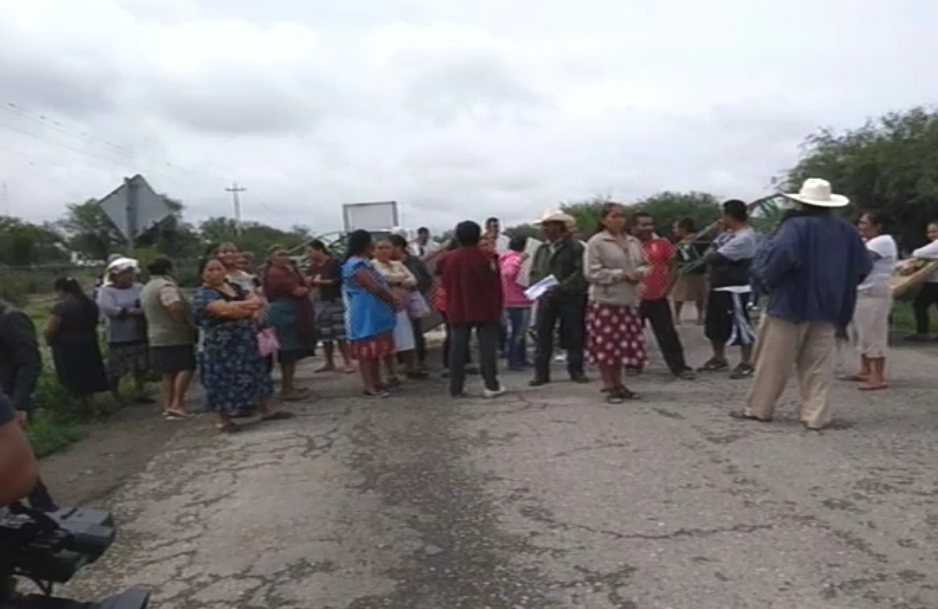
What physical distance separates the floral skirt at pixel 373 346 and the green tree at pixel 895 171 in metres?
14.5

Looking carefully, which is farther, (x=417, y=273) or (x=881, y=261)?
(x=417, y=273)

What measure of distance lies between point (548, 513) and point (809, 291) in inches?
117

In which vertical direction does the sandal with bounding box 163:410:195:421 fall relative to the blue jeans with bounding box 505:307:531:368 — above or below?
below

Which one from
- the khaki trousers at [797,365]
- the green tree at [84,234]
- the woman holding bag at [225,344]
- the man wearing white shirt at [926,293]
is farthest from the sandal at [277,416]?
the green tree at [84,234]

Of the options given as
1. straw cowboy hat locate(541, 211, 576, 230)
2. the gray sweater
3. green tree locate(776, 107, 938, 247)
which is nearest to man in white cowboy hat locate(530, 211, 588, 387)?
straw cowboy hat locate(541, 211, 576, 230)

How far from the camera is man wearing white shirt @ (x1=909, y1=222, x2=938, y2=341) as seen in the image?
11484 mm

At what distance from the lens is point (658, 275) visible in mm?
10219

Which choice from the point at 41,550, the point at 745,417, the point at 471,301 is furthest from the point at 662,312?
the point at 41,550

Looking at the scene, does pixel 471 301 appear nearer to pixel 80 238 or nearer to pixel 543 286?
pixel 543 286

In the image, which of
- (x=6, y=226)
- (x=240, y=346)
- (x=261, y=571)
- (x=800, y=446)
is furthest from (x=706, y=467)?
(x=6, y=226)

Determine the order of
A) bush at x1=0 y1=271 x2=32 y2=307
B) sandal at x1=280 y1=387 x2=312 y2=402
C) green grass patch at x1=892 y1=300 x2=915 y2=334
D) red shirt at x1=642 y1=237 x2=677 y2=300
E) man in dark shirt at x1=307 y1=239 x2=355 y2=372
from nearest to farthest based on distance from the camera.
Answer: sandal at x1=280 y1=387 x2=312 y2=402 → red shirt at x1=642 y1=237 x2=677 y2=300 → man in dark shirt at x1=307 y1=239 x2=355 y2=372 → green grass patch at x1=892 y1=300 x2=915 y2=334 → bush at x1=0 y1=271 x2=32 y2=307

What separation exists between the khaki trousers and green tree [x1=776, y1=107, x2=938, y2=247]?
577 inches

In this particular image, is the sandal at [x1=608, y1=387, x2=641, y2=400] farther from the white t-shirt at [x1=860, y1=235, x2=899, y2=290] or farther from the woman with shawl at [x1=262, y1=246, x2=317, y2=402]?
the woman with shawl at [x1=262, y1=246, x2=317, y2=402]

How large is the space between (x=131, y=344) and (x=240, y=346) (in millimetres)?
2249
